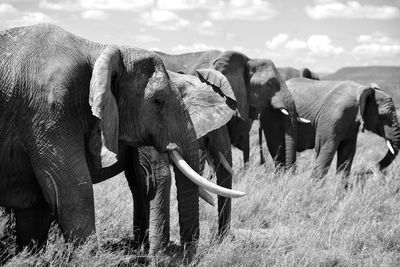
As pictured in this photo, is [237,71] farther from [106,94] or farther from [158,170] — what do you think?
[106,94]

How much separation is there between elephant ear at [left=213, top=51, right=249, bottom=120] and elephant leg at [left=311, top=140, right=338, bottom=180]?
2122 millimetres

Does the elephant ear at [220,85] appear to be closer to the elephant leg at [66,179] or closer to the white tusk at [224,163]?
the white tusk at [224,163]

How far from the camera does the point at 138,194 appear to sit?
571 cm

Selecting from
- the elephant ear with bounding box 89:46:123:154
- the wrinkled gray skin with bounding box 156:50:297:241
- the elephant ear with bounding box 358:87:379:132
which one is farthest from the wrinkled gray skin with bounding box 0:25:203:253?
the elephant ear with bounding box 358:87:379:132

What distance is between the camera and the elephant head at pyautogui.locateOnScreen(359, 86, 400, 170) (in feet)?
36.2

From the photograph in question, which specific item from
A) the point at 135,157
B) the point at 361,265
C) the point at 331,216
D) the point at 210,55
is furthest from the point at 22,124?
the point at 210,55

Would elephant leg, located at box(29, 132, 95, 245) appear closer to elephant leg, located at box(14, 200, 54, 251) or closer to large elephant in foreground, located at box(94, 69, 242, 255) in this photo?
elephant leg, located at box(14, 200, 54, 251)

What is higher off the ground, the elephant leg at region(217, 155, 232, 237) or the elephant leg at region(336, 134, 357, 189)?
the elephant leg at region(217, 155, 232, 237)

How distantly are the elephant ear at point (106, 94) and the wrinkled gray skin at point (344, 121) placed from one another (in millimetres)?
6767

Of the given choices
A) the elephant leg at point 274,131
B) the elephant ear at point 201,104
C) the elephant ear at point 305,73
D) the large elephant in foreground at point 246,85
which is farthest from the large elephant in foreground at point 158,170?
the elephant ear at point 305,73

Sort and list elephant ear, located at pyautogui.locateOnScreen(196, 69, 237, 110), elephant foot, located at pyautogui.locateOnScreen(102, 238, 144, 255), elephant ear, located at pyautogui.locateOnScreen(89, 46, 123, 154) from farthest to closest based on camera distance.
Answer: elephant ear, located at pyautogui.locateOnScreen(196, 69, 237, 110) < elephant foot, located at pyautogui.locateOnScreen(102, 238, 144, 255) < elephant ear, located at pyautogui.locateOnScreen(89, 46, 123, 154)

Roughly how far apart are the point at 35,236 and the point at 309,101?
771 centimetres

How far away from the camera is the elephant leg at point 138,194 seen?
216 inches

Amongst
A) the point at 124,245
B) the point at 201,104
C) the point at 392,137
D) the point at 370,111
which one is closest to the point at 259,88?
the point at 370,111
